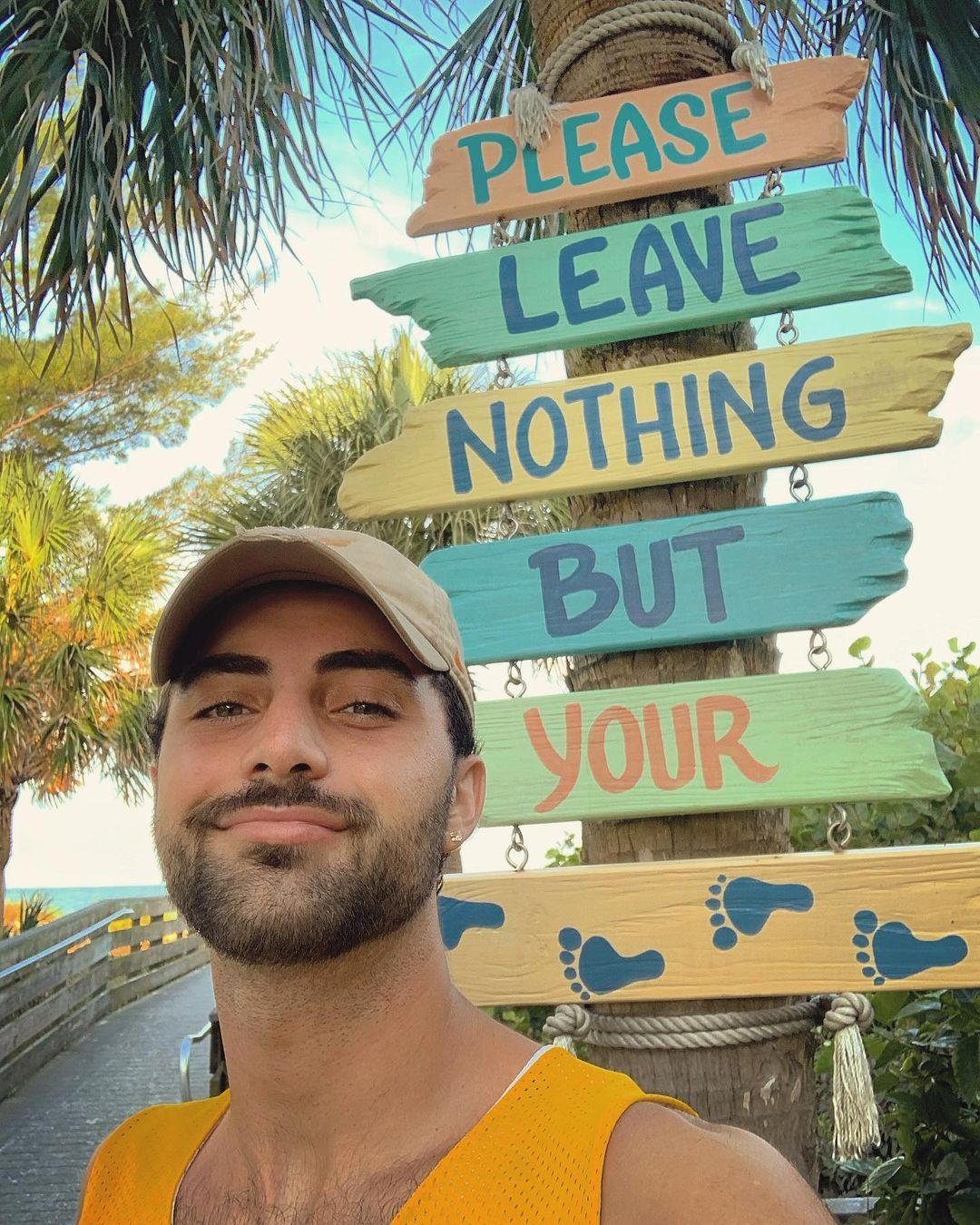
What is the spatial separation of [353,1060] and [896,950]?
1300mm

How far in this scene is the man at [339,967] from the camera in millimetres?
1134

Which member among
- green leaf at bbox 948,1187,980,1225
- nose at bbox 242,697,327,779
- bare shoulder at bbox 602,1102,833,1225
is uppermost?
nose at bbox 242,697,327,779

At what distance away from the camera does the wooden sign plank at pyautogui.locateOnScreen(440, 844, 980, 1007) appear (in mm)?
2176

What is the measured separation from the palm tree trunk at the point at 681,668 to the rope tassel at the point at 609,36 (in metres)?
0.04

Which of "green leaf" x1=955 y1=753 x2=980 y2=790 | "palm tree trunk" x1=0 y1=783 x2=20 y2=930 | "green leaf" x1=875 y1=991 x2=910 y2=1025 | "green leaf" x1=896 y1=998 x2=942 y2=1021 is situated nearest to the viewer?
"green leaf" x1=896 y1=998 x2=942 y2=1021

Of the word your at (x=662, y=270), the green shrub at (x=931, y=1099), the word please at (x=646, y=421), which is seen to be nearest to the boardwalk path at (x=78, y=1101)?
the green shrub at (x=931, y=1099)

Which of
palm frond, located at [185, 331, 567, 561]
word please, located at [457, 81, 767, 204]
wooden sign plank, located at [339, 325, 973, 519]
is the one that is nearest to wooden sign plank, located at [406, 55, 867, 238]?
word please, located at [457, 81, 767, 204]

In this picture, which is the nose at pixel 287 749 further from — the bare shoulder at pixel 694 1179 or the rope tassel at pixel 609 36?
the rope tassel at pixel 609 36

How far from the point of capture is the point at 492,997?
91.6 inches

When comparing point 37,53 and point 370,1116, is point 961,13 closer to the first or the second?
point 37,53

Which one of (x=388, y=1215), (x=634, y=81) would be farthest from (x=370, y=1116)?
(x=634, y=81)

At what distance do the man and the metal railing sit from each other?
5267mm

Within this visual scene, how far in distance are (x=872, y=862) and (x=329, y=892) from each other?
4.46ft

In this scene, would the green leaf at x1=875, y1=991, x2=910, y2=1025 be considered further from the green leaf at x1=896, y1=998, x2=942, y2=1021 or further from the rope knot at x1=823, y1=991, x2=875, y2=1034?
the rope knot at x1=823, y1=991, x2=875, y2=1034
